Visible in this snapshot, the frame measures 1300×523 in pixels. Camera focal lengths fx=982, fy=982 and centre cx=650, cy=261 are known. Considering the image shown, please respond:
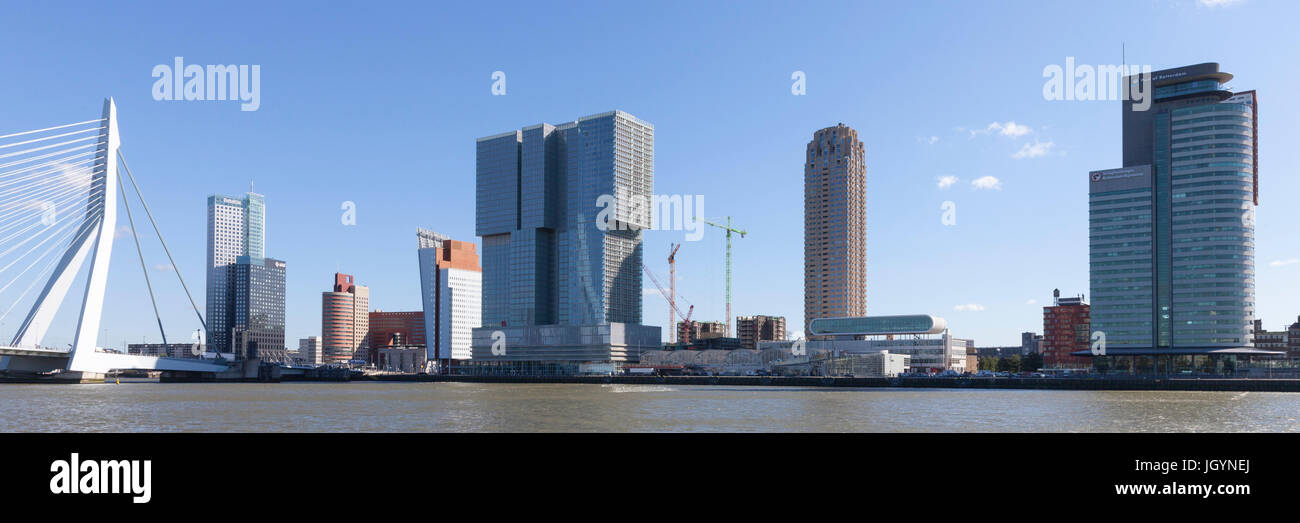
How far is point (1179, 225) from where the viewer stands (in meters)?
171

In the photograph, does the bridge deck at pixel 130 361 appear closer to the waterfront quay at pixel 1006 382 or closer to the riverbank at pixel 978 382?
the riverbank at pixel 978 382

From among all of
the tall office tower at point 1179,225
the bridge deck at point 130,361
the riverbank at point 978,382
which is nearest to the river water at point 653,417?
the riverbank at point 978,382

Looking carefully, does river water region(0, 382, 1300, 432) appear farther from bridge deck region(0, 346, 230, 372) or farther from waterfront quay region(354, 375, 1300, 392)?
bridge deck region(0, 346, 230, 372)

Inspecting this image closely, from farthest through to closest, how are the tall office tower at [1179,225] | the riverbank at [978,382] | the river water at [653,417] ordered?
the tall office tower at [1179,225] → the riverbank at [978,382] → the river water at [653,417]

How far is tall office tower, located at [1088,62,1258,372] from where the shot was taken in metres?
165

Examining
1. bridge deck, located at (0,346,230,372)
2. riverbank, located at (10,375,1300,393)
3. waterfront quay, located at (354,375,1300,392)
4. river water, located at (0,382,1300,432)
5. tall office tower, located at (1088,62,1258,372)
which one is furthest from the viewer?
tall office tower, located at (1088,62,1258,372)

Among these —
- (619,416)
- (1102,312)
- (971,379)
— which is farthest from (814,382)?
(619,416)

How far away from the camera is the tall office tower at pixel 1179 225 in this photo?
165375 mm

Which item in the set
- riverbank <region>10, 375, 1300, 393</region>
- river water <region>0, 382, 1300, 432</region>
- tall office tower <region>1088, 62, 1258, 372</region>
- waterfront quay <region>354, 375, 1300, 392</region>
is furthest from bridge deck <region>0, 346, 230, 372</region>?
tall office tower <region>1088, 62, 1258, 372</region>

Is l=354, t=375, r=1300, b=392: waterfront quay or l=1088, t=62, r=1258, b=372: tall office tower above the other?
l=1088, t=62, r=1258, b=372: tall office tower

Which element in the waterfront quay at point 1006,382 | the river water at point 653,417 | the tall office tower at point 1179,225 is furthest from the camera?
the tall office tower at point 1179,225

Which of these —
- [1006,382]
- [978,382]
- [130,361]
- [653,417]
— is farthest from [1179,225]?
[130,361]
